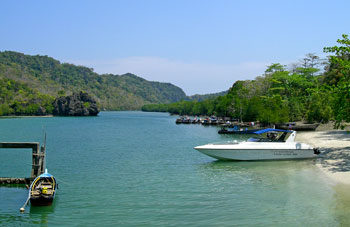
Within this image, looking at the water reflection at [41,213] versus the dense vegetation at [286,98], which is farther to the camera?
the dense vegetation at [286,98]

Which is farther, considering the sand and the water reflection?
the sand

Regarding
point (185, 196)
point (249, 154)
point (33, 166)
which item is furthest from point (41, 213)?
point (249, 154)

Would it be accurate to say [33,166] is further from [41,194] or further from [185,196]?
[185,196]

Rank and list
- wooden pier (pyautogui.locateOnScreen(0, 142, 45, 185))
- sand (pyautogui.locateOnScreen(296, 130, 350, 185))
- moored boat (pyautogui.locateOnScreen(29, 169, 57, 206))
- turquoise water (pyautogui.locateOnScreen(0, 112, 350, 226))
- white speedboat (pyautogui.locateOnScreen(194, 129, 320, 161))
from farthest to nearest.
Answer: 1. white speedboat (pyautogui.locateOnScreen(194, 129, 320, 161))
2. sand (pyautogui.locateOnScreen(296, 130, 350, 185))
3. wooden pier (pyautogui.locateOnScreen(0, 142, 45, 185))
4. moored boat (pyautogui.locateOnScreen(29, 169, 57, 206))
5. turquoise water (pyautogui.locateOnScreen(0, 112, 350, 226))

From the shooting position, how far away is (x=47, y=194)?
63.0 feet

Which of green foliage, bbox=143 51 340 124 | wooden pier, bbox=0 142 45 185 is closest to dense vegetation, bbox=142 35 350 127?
green foliage, bbox=143 51 340 124

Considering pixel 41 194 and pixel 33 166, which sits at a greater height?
pixel 33 166

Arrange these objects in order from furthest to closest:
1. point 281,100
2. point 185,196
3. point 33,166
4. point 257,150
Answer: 1. point 281,100
2. point 257,150
3. point 33,166
4. point 185,196

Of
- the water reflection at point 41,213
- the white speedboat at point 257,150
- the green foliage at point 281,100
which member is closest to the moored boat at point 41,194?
the water reflection at point 41,213

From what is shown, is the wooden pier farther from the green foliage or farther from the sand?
the green foliage

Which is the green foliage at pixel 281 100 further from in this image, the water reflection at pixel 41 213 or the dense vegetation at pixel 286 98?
the water reflection at pixel 41 213

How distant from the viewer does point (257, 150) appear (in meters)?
31.1

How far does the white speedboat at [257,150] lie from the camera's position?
1216 inches

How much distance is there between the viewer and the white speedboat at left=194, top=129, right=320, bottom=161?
30891 mm
